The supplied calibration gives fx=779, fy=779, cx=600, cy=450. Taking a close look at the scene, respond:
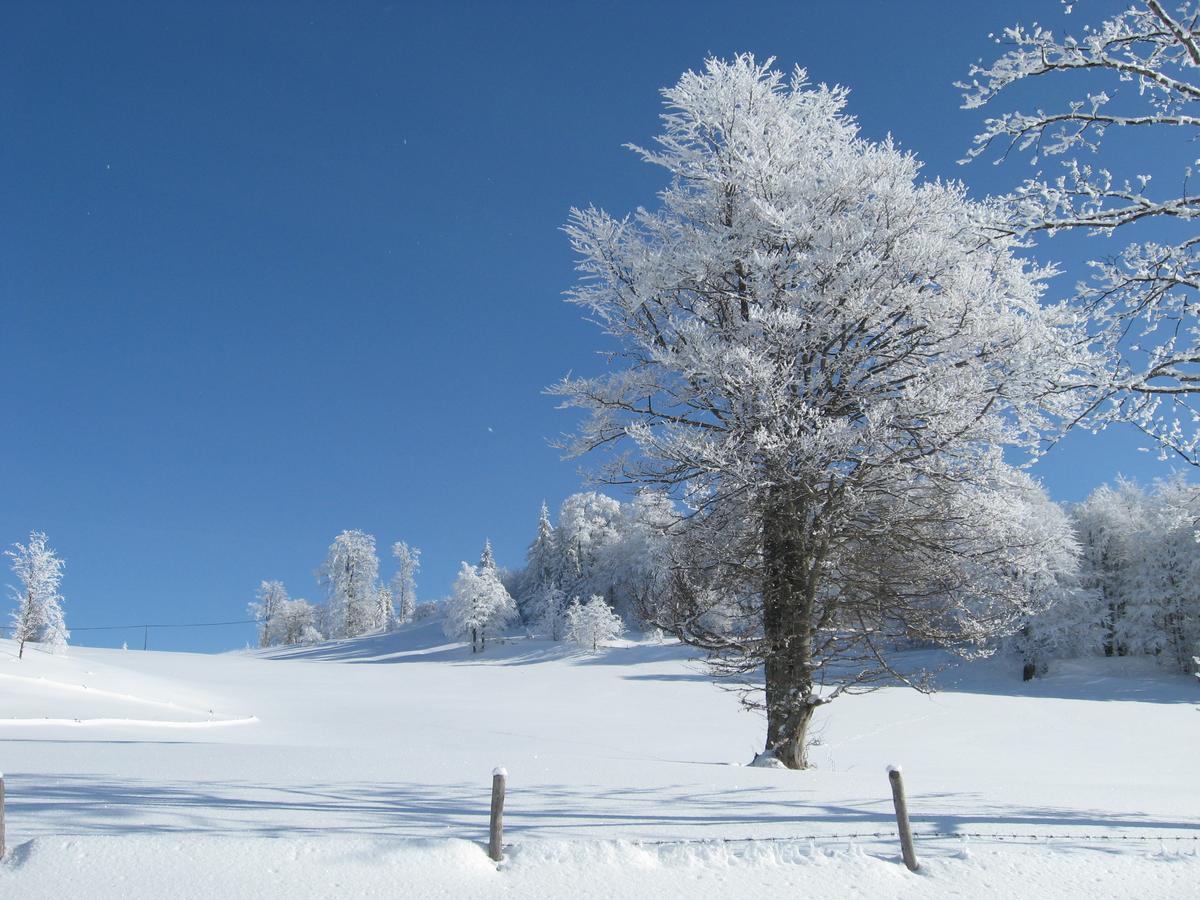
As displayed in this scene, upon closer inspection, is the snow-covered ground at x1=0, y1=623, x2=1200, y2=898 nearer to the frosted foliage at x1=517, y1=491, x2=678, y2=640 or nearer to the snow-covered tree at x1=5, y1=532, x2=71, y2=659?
the snow-covered tree at x1=5, y1=532, x2=71, y2=659

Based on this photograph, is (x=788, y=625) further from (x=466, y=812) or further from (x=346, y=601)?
(x=346, y=601)

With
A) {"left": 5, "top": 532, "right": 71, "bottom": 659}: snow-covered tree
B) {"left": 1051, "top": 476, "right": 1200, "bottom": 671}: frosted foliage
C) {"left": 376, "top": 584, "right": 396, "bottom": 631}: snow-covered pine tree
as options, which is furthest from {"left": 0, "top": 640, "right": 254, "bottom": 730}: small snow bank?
{"left": 376, "top": 584, "right": 396, "bottom": 631}: snow-covered pine tree

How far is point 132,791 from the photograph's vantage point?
27.7ft

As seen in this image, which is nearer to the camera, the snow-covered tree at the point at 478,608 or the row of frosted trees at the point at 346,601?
Answer: the snow-covered tree at the point at 478,608

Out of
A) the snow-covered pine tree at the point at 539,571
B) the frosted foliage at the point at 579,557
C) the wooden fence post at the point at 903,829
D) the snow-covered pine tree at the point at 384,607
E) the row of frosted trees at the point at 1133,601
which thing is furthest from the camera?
the snow-covered pine tree at the point at 384,607

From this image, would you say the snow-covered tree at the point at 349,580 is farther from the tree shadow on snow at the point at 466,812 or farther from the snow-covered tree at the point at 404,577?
the tree shadow on snow at the point at 466,812

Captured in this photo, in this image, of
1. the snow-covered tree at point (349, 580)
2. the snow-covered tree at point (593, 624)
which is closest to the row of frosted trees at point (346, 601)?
the snow-covered tree at point (349, 580)

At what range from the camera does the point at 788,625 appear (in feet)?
33.6

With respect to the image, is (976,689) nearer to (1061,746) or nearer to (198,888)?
(1061,746)

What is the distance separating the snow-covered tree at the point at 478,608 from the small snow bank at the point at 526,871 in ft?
210

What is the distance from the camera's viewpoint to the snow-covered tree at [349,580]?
91.8 m

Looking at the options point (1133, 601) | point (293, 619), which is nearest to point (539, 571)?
point (293, 619)

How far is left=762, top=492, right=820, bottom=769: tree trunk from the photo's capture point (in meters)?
10.2

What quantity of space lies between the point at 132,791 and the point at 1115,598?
5810cm
